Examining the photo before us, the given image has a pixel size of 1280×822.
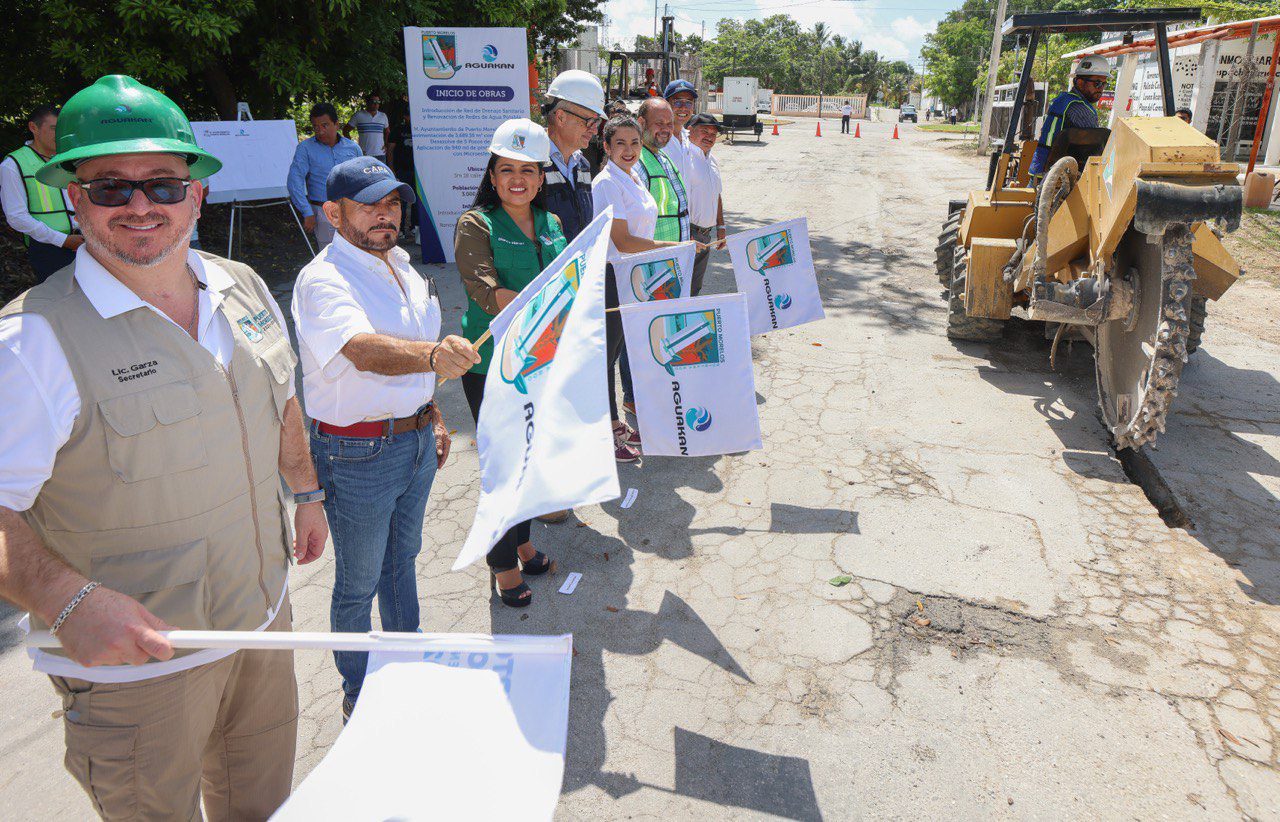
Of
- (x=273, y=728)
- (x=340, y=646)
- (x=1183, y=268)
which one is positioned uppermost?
(x=1183, y=268)

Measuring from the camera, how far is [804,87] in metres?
86.7

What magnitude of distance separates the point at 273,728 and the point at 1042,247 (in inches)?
197

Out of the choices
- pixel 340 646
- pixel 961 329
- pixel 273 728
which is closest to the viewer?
pixel 340 646

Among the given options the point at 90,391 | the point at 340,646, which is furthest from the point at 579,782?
the point at 90,391

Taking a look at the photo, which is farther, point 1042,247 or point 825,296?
point 825,296

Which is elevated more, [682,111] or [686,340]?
[682,111]

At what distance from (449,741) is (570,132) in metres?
3.43

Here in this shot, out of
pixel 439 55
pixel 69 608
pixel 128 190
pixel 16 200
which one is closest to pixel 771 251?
pixel 128 190

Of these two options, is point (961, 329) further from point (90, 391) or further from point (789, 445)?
point (90, 391)

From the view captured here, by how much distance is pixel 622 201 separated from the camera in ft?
14.5

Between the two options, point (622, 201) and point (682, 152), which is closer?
point (622, 201)

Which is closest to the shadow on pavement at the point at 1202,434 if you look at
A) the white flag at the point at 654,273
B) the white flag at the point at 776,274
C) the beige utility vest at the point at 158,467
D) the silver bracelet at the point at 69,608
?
the white flag at the point at 776,274

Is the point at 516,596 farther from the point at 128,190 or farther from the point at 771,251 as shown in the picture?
the point at 771,251

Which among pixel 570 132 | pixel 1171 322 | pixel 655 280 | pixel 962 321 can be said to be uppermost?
pixel 570 132
